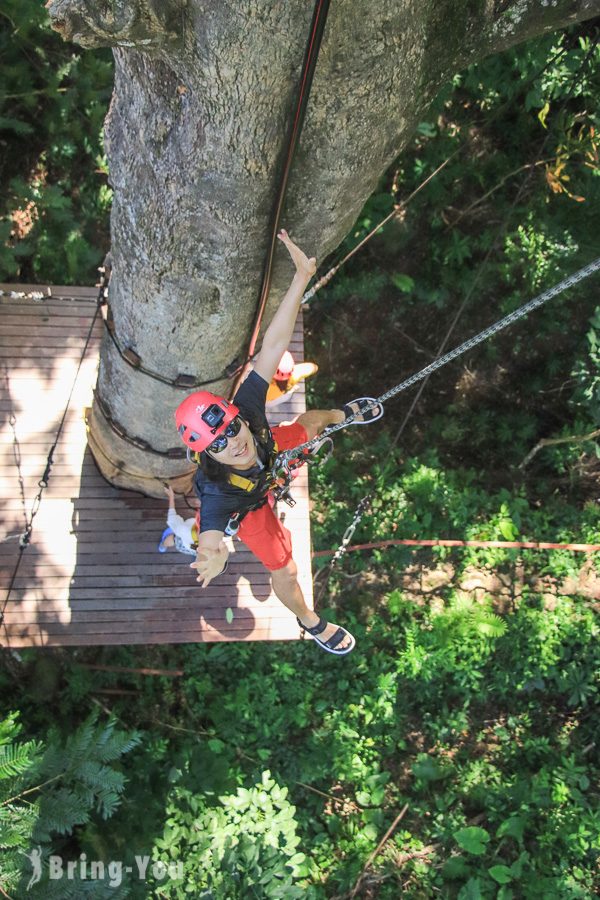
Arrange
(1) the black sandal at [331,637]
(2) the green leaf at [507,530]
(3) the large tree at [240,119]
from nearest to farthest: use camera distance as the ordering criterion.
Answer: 1. (3) the large tree at [240,119]
2. (1) the black sandal at [331,637]
3. (2) the green leaf at [507,530]

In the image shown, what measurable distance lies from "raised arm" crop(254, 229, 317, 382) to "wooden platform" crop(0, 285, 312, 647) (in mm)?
2184

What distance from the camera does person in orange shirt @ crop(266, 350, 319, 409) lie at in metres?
5.66

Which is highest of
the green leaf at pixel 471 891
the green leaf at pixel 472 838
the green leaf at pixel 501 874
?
the green leaf at pixel 472 838

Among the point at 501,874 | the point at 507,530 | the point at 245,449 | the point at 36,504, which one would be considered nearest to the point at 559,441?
the point at 507,530

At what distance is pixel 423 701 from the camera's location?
271 inches

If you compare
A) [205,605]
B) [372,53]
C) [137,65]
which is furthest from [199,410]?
[205,605]

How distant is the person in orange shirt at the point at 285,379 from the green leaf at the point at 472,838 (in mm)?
4182

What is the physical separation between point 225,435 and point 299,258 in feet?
3.38

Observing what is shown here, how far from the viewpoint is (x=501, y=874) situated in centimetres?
623

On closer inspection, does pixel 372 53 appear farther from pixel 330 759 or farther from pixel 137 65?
pixel 330 759

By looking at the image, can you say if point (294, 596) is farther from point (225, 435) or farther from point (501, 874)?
point (501, 874)

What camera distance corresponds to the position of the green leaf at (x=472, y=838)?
20.5 feet

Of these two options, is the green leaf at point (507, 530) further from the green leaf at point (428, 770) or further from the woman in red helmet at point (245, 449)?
the woman in red helmet at point (245, 449)

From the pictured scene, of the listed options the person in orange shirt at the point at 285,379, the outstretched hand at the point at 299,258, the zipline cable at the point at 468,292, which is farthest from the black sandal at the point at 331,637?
the outstretched hand at the point at 299,258
